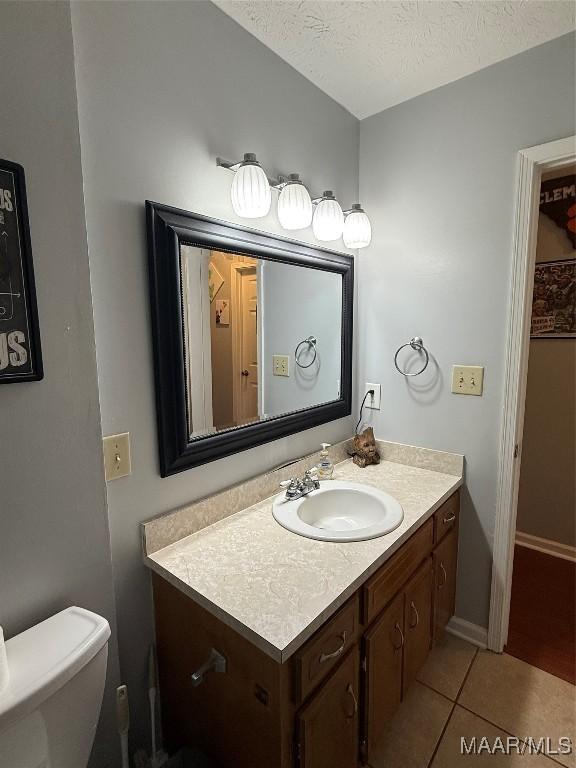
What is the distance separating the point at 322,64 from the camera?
1.44m

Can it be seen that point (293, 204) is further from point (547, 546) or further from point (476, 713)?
point (547, 546)

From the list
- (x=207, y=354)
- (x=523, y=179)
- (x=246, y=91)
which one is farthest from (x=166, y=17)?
(x=523, y=179)

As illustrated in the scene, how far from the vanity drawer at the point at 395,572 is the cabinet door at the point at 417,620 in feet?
0.17

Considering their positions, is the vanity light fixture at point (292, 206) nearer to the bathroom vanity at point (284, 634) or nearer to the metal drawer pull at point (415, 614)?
the bathroom vanity at point (284, 634)

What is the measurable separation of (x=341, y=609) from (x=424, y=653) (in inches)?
29.9

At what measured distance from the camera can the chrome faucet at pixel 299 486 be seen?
1.43m

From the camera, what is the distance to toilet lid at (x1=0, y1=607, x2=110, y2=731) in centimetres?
70

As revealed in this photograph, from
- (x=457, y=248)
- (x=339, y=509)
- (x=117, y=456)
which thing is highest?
(x=457, y=248)

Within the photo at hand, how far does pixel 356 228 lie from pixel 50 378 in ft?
4.31

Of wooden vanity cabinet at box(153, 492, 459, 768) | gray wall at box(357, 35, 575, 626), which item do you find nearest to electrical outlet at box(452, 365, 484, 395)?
gray wall at box(357, 35, 575, 626)

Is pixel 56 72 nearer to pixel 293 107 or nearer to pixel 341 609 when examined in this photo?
pixel 293 107

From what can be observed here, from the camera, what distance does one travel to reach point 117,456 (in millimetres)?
1034

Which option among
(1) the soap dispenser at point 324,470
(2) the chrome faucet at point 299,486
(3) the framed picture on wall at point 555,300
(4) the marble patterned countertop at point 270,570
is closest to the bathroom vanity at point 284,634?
(4) the marble patterned countertop at point 270,570

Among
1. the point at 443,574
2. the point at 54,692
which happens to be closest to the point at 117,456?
the point at 54,692
